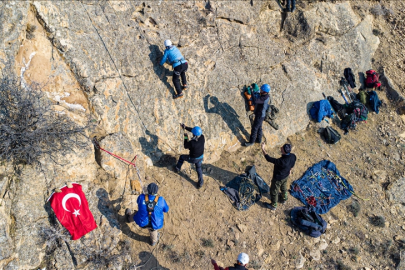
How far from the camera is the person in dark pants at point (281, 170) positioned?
767cm

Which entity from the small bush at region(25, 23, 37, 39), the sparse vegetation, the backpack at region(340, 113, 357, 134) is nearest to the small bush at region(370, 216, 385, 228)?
the backpack at region(340, 113, 357, 134)

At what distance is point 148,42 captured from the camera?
8828 millimetres

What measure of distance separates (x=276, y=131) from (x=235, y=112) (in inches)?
69.9

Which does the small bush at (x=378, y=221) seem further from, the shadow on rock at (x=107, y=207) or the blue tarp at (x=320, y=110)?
the shadow on rock at (x=107, y=207)

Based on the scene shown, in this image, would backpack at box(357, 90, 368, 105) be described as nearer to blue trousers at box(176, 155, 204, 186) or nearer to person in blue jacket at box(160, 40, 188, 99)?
person in blue jacket at box(160, 40, 188, 99)

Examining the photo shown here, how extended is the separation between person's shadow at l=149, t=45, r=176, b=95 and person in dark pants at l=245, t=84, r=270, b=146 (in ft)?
9.15

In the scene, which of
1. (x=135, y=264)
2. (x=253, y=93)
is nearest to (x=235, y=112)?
(x=253, y=93)

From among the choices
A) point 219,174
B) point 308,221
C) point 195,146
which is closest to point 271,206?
point 308,221

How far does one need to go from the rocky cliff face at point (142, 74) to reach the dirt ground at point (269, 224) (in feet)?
2.50

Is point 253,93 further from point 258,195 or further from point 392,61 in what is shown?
point 392,61

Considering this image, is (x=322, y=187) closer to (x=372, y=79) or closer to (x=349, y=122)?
(x=349, y=122)

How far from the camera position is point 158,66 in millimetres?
8906

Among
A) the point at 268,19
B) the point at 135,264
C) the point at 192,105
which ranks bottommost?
the point at 135,264

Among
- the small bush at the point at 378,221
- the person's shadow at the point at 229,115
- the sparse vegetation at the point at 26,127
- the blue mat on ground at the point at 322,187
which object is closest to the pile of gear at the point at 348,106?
the blue mat on ground at the point at 322,187
